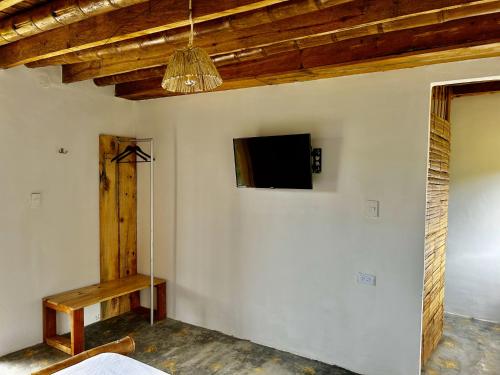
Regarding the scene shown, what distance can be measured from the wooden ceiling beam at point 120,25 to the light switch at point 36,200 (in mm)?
1106

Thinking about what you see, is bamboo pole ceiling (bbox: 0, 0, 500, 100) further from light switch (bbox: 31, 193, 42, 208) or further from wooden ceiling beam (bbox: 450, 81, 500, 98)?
wooden ceiling beam (bbox: 450, 81, 500, 98)

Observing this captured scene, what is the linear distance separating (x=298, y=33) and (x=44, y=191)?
8.69 ft

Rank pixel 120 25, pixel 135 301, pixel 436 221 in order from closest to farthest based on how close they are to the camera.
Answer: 1. pixel 120 25
2. pixel 436 221
3. pixel 135 301

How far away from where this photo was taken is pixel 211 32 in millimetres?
2197

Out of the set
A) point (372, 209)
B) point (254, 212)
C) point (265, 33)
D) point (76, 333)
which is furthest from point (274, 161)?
point (76, 333)

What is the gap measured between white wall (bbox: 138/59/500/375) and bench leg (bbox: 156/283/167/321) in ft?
0.28

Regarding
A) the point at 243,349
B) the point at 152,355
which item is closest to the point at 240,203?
the point at 243,349

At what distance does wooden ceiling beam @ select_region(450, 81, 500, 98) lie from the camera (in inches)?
143

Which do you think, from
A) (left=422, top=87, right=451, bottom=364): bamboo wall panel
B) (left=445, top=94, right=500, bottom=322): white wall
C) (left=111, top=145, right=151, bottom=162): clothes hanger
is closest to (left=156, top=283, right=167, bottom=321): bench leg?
(left=111, top=145, right=151, bottom=162): clothes hanger

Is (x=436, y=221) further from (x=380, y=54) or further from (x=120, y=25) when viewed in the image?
(x=120, y=25)

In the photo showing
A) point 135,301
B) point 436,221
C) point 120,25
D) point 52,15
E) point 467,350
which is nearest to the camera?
point 52,15

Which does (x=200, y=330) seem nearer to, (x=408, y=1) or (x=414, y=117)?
(x=414, y=117)

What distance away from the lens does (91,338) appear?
347 cm

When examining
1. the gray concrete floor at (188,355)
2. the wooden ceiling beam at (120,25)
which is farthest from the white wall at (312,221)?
the wooden ceiling beam at (120,25)
